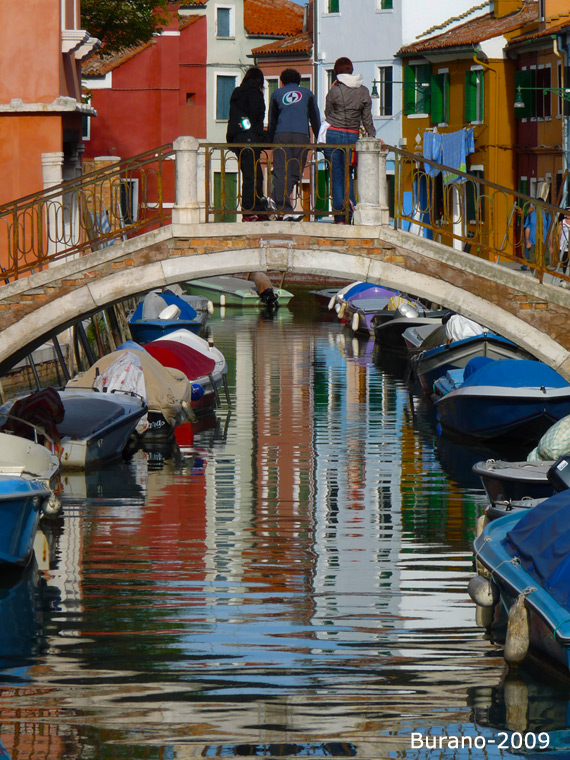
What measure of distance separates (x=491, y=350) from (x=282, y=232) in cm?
661

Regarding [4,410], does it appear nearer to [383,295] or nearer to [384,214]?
[384,214]

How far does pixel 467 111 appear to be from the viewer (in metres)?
29.7

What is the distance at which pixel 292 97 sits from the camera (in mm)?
12180

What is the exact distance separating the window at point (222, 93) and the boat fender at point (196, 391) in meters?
21.6

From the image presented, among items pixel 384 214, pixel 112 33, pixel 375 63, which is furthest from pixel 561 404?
pixel 375 63

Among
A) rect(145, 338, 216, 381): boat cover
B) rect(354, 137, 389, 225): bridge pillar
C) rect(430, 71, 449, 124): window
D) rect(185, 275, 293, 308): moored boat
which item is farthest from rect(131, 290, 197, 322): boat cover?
rect(354, 137, 389, 225): bridge pillar

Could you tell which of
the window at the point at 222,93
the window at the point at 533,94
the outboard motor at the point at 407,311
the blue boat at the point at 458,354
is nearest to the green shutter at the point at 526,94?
the window at the point at 533,94

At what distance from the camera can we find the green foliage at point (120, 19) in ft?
70.9

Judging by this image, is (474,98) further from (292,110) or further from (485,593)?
(485,593)

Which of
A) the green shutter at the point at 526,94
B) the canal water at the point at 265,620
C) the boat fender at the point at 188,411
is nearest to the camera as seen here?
the canal water at the point at 265,620

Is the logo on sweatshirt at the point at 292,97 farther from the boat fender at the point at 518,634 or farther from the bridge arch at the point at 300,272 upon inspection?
the boat fender at the point at 518,634

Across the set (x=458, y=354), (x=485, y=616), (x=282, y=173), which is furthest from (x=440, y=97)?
(x=485, y=616)

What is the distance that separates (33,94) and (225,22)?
23.2 metres

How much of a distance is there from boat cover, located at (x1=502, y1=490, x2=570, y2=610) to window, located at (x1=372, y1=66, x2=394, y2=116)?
2576 cm
